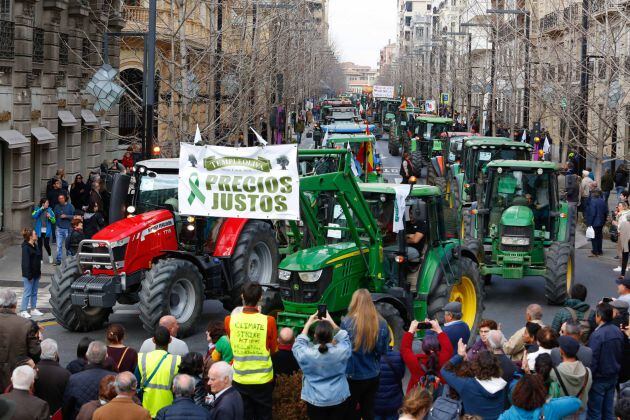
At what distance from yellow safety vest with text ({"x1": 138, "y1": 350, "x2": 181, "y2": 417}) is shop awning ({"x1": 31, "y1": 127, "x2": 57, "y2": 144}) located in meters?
19.0

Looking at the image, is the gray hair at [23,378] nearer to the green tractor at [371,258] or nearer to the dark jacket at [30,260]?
the green tractor at [371,258]

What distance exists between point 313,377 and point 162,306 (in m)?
6.22

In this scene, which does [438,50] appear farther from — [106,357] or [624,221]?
[106,357]

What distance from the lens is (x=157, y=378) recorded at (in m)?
9.94

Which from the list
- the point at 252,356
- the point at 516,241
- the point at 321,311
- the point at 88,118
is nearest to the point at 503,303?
the point at 516,241

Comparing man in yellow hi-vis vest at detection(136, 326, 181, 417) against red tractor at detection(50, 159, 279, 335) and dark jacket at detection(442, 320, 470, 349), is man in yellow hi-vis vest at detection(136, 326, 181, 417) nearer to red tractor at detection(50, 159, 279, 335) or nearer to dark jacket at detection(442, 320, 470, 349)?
dark jacket at detection(442, 320, 470, 349)

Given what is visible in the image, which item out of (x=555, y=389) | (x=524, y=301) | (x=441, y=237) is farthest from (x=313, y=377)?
(x=524, y=301)

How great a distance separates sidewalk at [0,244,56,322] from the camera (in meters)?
19.0

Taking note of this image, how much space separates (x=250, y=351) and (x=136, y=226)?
6.18 metres

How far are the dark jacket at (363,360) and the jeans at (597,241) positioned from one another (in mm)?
15524

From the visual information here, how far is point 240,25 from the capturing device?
31969 mm

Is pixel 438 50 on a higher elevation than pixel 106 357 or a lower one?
higher

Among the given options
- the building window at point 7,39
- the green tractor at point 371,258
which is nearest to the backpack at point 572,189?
the green tractor at point 371,258

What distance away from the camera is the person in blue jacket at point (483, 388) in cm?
931
